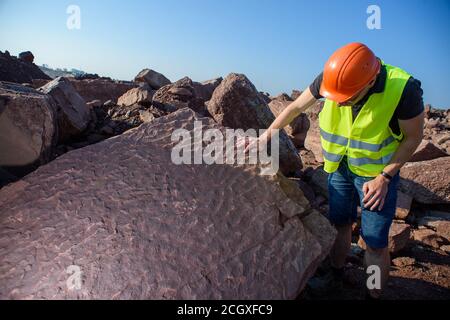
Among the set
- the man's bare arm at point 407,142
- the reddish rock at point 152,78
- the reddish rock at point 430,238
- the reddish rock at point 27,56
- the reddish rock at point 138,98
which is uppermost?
the reddish rock at point 27,56

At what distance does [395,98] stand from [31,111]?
8.49ft

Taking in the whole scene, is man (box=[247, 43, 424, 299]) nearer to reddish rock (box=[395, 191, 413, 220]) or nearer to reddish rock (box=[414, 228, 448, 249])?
reddish rock (box=[414, 228, 448, 249])

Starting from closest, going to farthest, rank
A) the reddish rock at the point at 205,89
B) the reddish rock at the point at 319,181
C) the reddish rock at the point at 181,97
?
the reddish rock at the point at 319,181 < the reddish rock at the point at 181,97 < the reddish rock at the point at 205,89

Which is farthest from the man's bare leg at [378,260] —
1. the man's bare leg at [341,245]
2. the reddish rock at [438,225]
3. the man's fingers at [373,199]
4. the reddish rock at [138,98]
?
the reddish rock at [138,98]

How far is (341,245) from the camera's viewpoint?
2633 mm

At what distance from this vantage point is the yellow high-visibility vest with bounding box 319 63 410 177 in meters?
1.97

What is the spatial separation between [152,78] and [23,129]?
5010 mm

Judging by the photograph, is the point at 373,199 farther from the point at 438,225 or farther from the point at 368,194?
the point at 438,225

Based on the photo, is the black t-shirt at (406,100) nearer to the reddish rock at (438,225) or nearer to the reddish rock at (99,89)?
the reddish rock at (438,225)

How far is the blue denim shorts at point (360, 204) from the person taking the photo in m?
2.17

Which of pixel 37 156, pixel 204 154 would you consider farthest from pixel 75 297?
pixel 37 156

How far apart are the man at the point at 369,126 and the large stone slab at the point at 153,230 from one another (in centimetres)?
38

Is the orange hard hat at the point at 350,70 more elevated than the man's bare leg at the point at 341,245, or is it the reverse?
the orange hard hat at the point at 350,70

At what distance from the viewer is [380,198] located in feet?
6.81
